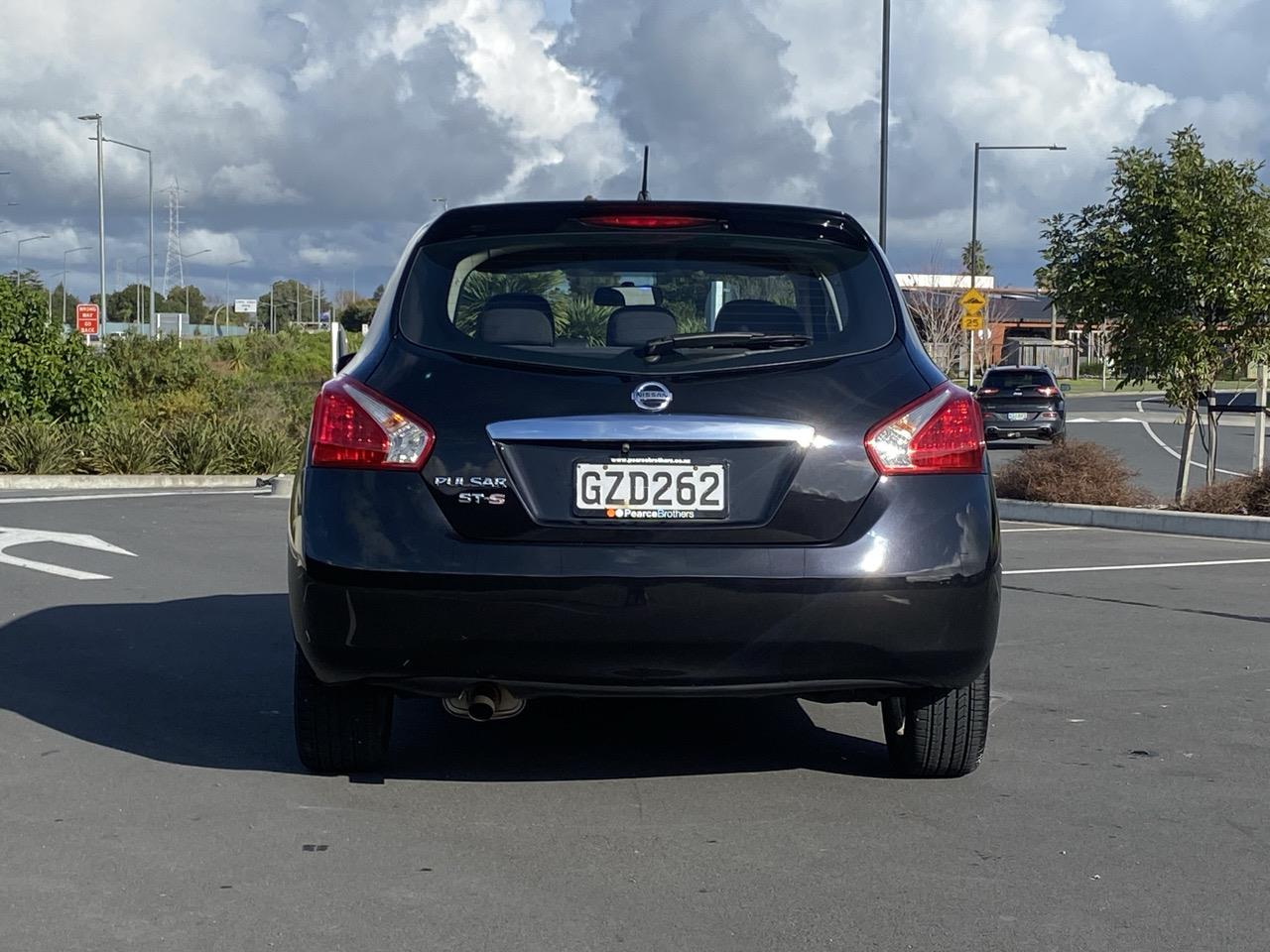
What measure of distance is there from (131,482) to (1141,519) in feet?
39.5

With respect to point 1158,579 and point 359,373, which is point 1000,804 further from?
point 1158,579

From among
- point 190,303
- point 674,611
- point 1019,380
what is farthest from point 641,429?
point 190,303

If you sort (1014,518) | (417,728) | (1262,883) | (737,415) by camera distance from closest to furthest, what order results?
(1262,883)
(737,415)
(417,728)
(1014,518)

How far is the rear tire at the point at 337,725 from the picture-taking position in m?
5.13

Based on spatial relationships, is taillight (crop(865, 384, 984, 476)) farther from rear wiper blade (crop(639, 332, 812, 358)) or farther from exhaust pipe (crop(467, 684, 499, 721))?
exhaust pipe (crop(467, 684, 499, 721))

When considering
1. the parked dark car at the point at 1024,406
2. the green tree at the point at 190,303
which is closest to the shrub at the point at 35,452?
the parked dark car at the point at 1024,406

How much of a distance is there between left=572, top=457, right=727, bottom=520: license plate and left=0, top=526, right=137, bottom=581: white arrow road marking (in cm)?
672

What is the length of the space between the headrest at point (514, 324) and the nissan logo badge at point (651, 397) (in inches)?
15.2

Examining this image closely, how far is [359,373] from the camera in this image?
485 centimetres

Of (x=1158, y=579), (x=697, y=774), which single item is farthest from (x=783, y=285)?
(x=1158, y=579)

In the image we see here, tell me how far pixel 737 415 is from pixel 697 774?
4.57 feet

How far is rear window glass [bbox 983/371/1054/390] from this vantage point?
3084cm

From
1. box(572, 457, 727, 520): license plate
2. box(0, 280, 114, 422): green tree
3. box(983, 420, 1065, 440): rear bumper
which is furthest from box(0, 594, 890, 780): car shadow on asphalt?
box(983, 420, 1065, 440): rear bumper

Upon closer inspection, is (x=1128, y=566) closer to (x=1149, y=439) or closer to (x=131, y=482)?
(x=131, y=482)
